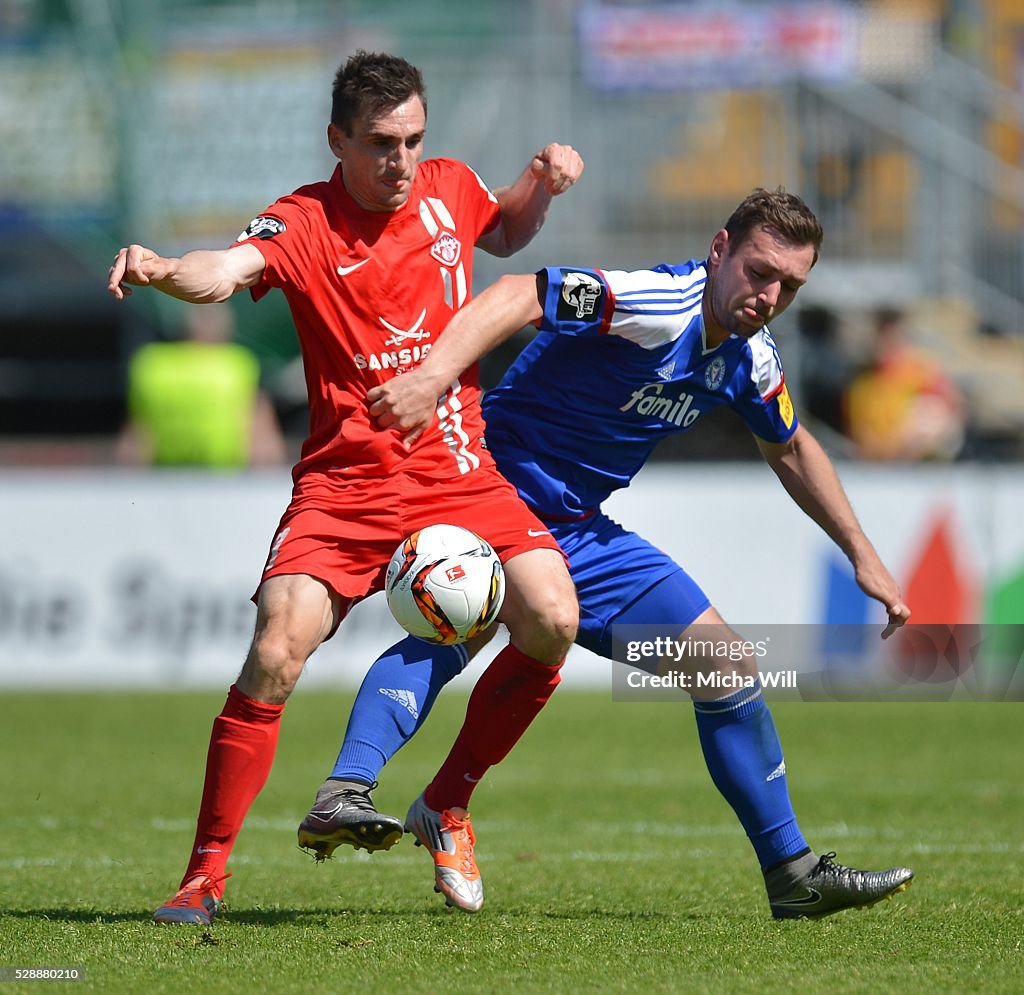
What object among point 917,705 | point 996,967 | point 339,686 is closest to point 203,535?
point 339,686

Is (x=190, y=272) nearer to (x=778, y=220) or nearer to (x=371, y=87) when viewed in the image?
(x=371, y=87)

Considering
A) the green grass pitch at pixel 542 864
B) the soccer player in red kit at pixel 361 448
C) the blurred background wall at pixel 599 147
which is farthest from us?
the blurred background wall at pixel 599 147

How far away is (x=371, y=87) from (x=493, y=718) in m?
2.10

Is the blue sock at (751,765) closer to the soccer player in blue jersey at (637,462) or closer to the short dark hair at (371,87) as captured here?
the soccer player in blue jersey at (637,462)

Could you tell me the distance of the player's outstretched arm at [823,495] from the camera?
605 cm

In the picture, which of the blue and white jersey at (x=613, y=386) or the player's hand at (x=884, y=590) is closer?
the blue and white jersey at (x=613, y=386)

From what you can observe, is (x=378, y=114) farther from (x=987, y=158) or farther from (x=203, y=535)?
(x=987, y=158)

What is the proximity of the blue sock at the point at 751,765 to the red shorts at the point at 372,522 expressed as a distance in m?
0.81

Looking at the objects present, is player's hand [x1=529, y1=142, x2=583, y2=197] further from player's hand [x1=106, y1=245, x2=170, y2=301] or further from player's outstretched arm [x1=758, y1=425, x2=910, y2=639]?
player's hand [x1=106, y1=245, x2=170, y2=301]

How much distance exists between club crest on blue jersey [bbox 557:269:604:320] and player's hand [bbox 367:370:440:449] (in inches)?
24.5

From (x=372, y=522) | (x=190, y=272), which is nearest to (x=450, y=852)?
(x=372, y=522)

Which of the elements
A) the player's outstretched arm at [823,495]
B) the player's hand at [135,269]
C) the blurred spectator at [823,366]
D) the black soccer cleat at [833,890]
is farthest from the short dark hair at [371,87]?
the blurred spectator at [823,366]

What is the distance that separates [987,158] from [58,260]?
8.62 meters

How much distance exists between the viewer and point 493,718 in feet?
19.6
